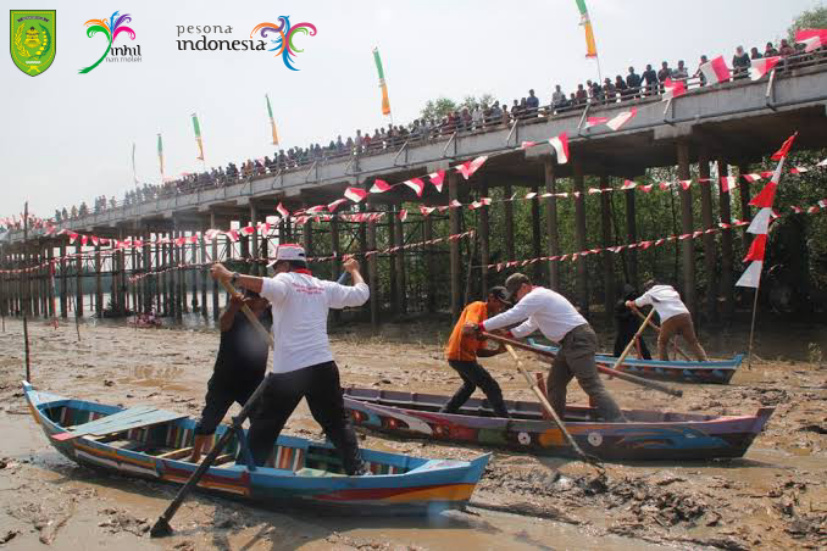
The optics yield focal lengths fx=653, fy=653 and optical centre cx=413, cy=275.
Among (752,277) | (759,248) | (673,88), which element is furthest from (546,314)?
(673,88)

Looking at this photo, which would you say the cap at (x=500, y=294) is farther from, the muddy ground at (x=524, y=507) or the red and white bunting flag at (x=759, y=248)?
the red and white bunting flag at (x=759, y=248)

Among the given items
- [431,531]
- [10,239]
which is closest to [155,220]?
[10,239]

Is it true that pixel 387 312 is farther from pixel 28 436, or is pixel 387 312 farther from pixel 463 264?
pixel 28 436

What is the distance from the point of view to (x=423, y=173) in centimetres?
2034

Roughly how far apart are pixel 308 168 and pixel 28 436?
16304mm

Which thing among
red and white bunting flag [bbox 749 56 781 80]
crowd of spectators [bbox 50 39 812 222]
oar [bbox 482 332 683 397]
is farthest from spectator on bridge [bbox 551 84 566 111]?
oar [bbox 482 332 683 397]

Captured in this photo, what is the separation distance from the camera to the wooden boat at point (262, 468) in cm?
498

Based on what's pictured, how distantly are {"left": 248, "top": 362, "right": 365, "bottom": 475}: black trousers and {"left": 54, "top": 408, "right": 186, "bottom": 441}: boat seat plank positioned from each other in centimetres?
215

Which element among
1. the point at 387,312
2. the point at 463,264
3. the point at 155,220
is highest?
the point at 155,220

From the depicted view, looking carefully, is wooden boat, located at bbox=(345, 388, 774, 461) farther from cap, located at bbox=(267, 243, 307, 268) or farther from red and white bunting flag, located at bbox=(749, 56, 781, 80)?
red and white bunting flag, located at bbox=(749, 56, 781, 80)

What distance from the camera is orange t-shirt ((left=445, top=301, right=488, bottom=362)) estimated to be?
23.4 ft

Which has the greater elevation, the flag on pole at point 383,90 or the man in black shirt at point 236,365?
the flag on pole at point 383,90

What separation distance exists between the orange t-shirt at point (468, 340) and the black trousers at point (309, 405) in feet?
7.08

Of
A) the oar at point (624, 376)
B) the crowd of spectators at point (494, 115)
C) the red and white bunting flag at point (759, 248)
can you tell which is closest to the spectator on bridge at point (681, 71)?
the crowd of spectators at point (494, 115)
